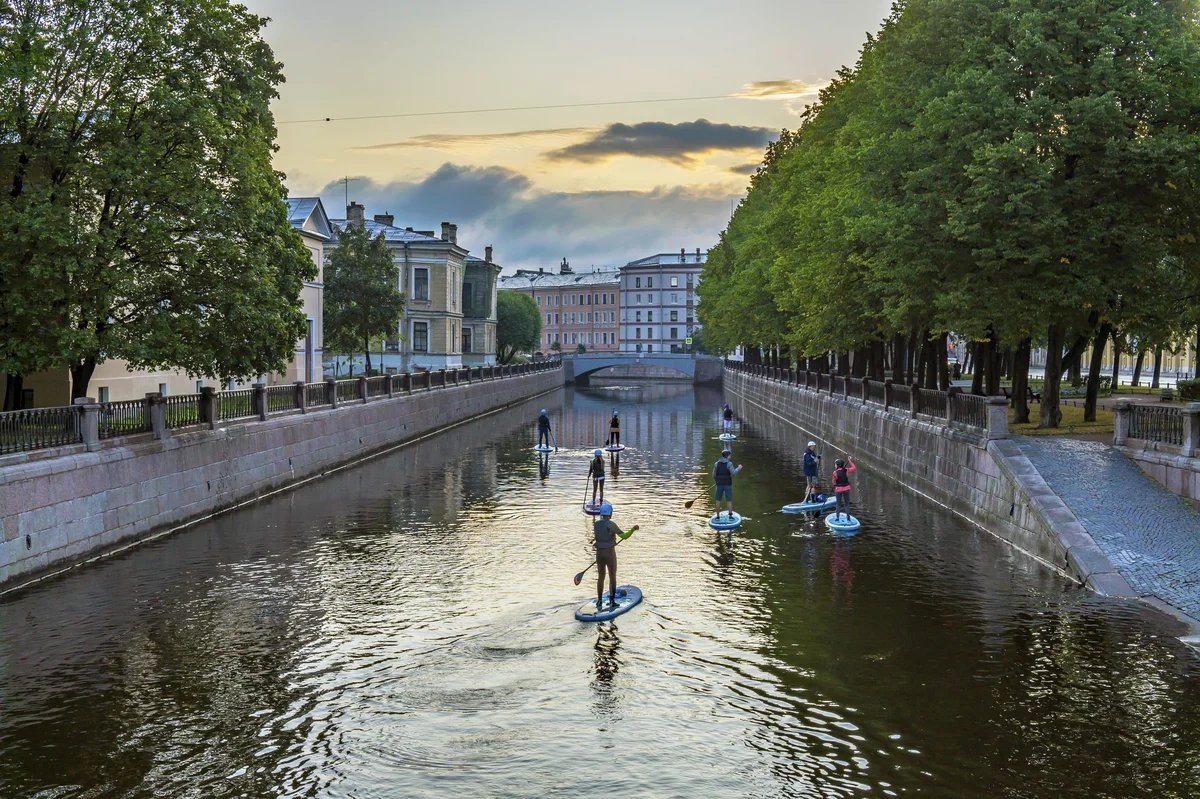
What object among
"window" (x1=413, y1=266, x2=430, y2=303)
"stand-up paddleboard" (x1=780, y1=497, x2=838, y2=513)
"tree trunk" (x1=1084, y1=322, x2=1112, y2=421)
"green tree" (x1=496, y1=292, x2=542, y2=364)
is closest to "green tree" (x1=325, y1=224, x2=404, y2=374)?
"window" (x1=413, y1=266, x2=430, y2=303)

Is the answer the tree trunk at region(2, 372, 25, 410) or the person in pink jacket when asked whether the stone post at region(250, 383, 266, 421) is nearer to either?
the tree trunk at region(2, 372, 25, 410)

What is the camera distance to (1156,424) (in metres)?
26.7

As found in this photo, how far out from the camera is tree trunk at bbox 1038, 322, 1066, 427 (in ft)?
113

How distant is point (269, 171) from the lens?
35031 millimetres

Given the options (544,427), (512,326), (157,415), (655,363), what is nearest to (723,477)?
(157,415)

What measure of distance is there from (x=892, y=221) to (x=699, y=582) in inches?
689

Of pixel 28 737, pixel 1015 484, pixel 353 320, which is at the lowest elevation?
pixel 28 737

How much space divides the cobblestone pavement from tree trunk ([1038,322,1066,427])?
565 centimetres

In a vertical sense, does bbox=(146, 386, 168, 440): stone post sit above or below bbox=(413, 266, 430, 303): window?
below

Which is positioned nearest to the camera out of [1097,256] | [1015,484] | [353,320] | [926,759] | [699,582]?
[926,759]

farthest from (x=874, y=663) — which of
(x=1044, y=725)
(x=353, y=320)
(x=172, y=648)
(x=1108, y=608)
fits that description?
(x=353, y=320)

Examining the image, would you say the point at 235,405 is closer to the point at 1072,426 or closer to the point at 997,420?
the point at 997,420

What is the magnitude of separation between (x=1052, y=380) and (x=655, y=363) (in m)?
106

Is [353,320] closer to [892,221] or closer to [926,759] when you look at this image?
[892,221]
